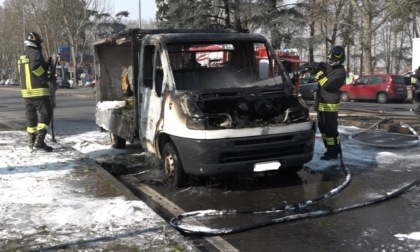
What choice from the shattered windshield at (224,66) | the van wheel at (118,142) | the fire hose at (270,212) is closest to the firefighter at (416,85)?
the shattered windshield at (224,66)

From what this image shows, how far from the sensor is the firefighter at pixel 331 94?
7.80m

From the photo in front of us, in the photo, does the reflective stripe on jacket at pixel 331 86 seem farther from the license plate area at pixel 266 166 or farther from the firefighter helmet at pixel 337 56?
the license plate area at pixel 266 166

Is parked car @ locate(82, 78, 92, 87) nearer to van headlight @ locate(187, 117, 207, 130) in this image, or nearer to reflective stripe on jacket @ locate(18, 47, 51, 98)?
reflective stripe on jacket @ locate(18, 47, 51, 98)

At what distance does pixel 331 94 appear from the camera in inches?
307

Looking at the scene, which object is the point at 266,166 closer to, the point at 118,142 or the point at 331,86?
the point at 331,86

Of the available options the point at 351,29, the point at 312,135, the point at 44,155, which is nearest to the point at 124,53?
the point at 44,155

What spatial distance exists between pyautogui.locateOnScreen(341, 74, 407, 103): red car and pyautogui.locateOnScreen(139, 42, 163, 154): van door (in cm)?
1980

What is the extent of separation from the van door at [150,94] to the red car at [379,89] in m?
19.8

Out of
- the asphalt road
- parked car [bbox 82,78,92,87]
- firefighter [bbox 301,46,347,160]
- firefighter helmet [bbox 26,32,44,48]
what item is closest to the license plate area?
the asphalt road

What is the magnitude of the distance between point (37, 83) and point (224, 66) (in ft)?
11.5

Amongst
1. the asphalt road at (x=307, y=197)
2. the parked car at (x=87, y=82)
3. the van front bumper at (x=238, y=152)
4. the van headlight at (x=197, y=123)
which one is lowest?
the asphalt road at (x=307, y=197)

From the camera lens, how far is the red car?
950 inches

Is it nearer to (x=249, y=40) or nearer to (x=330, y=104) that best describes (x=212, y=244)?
(x=249, y=40)

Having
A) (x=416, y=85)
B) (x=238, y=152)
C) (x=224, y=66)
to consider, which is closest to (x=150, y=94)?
(x=224, y=66)
